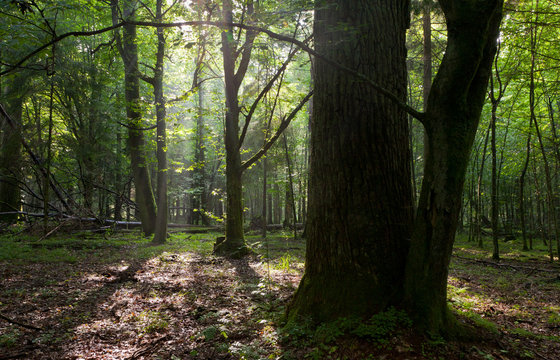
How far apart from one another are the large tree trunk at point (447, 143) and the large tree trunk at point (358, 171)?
303 mm

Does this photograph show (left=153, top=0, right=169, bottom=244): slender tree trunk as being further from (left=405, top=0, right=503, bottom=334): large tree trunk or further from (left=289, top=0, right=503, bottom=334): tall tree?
(left=405, top=0, right=503, bottom=334): large tree trunk

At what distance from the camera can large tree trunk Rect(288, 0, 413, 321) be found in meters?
2.90

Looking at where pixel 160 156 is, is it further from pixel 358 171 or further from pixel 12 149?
pixel 358 171

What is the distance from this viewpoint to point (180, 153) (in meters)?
33.7

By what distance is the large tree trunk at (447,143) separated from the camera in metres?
2.34

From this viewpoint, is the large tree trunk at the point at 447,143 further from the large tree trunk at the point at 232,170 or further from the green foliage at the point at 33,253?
the green foliage at the point at 33,253

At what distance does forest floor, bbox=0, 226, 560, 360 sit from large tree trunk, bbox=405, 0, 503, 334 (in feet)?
1.07

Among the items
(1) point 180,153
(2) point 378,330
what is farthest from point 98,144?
(1) point 180,153

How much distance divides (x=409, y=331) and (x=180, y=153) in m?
33.9

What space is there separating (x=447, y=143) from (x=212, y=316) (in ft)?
11.6

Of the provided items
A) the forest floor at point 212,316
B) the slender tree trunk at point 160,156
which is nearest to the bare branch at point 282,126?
the forest floor at point 212,316

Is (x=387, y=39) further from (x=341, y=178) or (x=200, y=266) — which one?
(x=200, y=266)

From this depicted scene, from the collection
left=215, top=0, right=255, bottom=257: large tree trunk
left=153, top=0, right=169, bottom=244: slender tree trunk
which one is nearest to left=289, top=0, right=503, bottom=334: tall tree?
left=215, top=0, right=255, bottom=257: large tree trunk

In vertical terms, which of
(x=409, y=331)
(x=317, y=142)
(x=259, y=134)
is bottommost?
(x=409, y=331)
